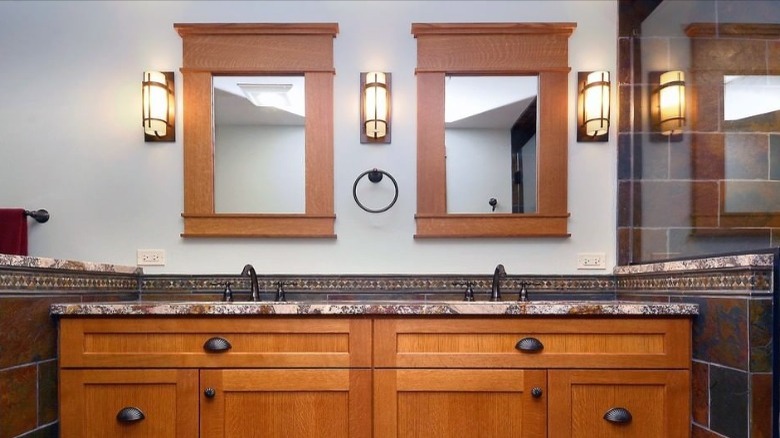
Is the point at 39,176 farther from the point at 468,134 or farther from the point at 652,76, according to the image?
the point at 652,76

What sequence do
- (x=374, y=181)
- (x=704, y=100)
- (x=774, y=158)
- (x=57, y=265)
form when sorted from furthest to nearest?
(x=374, y=181), (x=704, y=100), (x=774, y=158), (x=57, y=265)

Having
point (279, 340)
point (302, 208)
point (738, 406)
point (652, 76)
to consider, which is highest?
point (652, 76)

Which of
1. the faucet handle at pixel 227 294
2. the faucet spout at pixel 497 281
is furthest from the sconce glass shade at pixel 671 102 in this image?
the faucet handle at pixel 227 294

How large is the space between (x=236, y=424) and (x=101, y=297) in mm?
861

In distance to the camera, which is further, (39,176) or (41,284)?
(39,176)

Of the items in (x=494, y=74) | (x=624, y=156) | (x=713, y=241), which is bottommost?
(x=713, y=241)

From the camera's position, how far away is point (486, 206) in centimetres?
203

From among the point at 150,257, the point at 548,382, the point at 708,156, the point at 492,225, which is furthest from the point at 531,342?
the point at 150,257

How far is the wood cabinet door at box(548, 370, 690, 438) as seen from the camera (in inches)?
56.7

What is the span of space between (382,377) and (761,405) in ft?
3.71

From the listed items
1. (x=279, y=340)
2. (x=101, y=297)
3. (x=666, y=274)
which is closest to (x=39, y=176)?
(x=101, y=297)

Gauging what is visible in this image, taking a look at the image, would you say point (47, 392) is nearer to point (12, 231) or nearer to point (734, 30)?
point (12, 231)

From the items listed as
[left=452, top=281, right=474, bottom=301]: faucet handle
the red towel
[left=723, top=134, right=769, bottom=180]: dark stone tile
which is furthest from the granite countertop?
[left=723, top=134, right=769, bottom=180]: dark stone tile

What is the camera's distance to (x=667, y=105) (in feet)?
6.51
